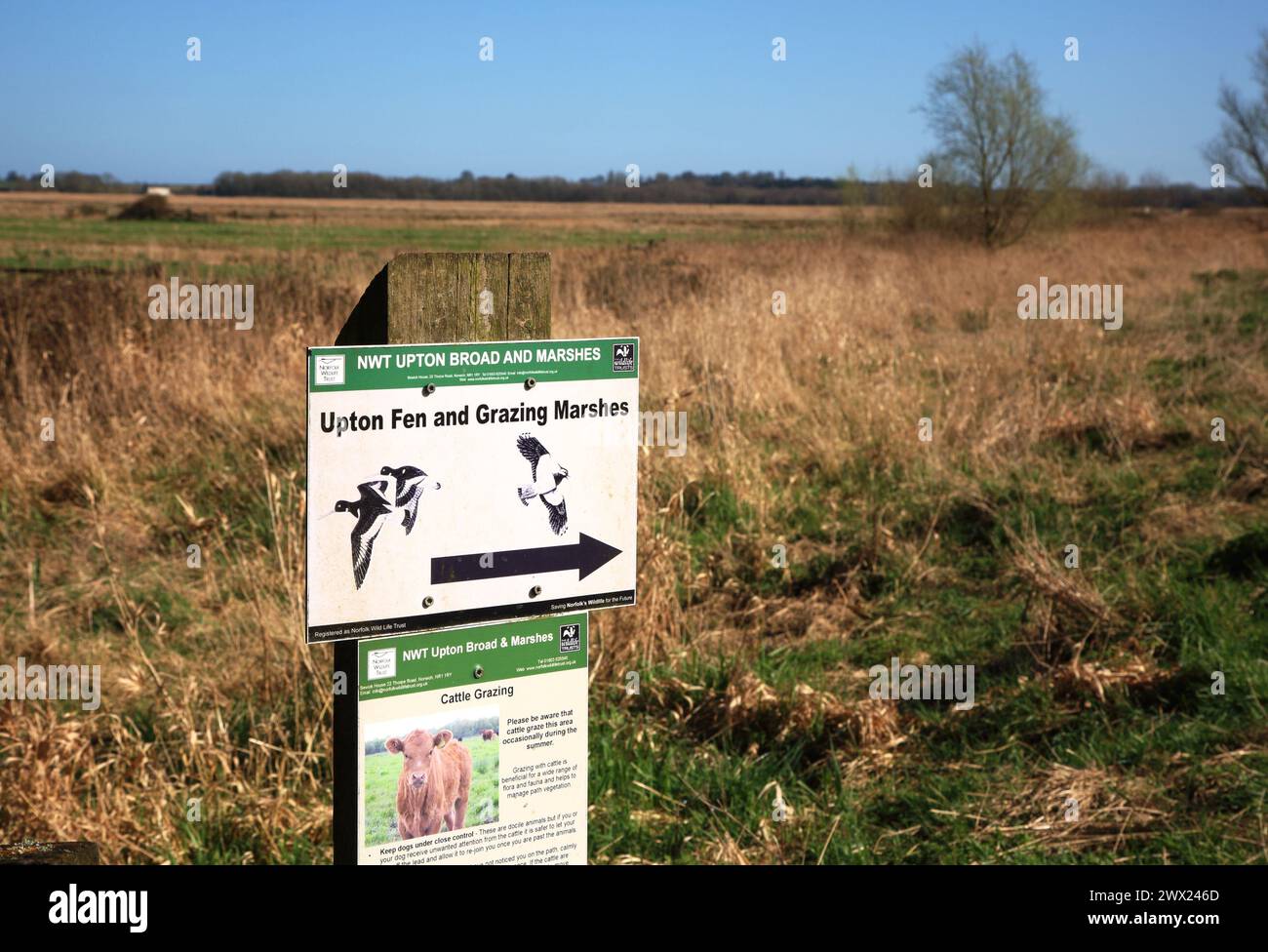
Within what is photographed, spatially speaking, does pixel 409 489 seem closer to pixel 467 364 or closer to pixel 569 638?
pixel 467 364

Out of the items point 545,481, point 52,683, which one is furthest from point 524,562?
point 52,683

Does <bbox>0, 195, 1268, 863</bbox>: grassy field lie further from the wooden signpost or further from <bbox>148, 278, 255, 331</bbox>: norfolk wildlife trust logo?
the wooden signpost

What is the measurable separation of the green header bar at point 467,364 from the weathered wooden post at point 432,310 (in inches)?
2.8

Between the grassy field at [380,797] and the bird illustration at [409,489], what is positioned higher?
the bird illustration at [409,489]

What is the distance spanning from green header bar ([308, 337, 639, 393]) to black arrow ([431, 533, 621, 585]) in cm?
29

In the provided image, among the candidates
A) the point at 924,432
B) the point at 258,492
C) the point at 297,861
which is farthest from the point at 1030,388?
the point at 297,861

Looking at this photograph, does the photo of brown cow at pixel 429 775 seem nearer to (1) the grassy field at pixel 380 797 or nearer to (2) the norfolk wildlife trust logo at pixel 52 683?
(1) the grassy field at pixel 380 797

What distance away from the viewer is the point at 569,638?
212cm

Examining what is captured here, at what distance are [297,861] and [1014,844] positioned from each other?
2.07 meters

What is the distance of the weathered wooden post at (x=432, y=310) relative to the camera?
193 cm

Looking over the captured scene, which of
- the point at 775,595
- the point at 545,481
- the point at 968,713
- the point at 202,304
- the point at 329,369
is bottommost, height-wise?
the point at 968,713

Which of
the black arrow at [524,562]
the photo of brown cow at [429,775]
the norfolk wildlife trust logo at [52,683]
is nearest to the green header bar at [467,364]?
the black arrow at [524,562]

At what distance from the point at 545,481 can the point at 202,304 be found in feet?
33.2
